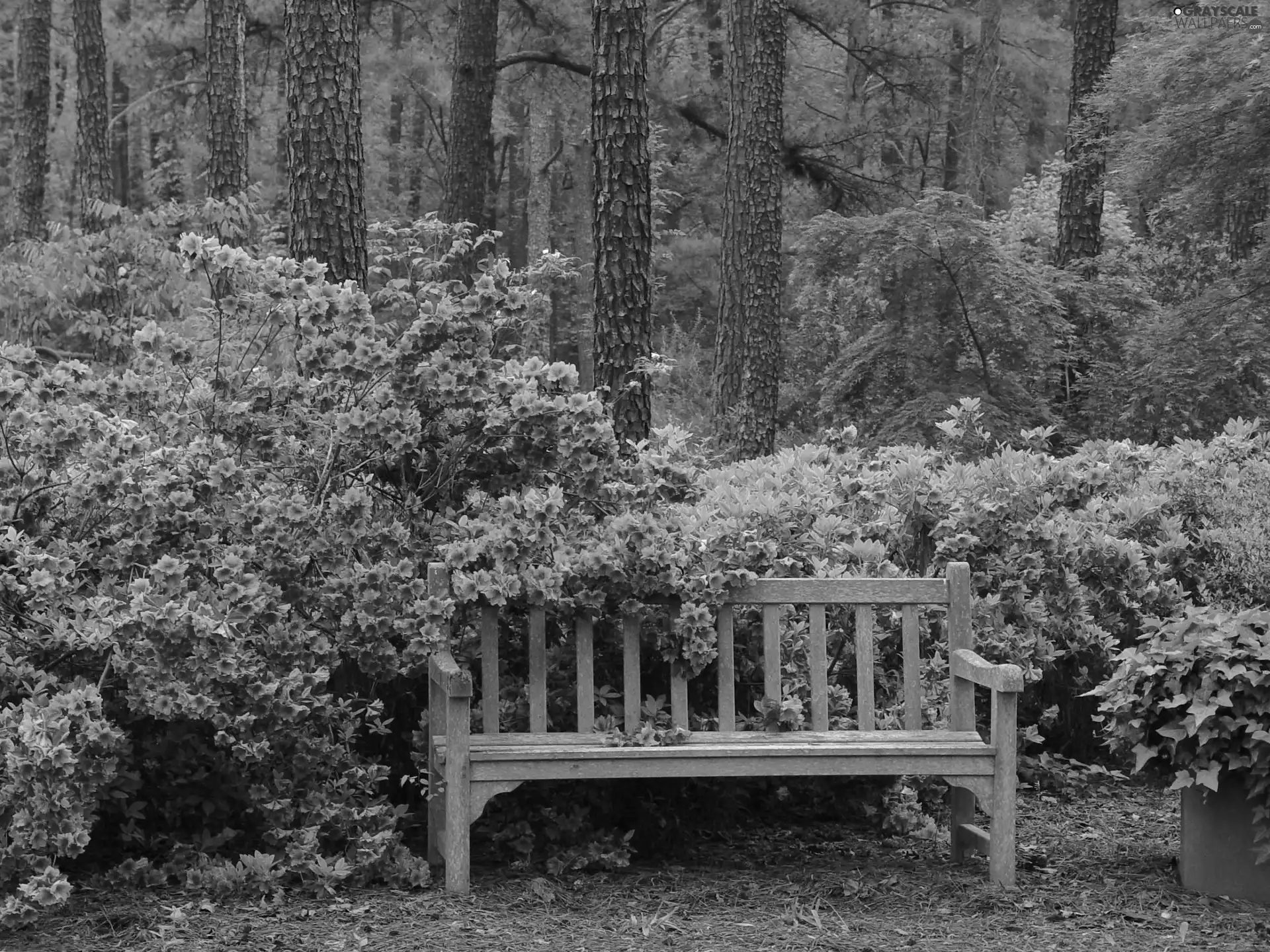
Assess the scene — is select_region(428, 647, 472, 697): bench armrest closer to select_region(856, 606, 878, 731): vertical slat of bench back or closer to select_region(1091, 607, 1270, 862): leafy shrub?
select_region(856, 606, 878, 731): vertical slat of bench back

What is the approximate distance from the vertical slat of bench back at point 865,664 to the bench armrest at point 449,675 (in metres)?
1.18

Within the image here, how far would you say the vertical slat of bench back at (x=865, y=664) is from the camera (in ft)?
13.0

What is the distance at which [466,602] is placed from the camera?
12.3 feet

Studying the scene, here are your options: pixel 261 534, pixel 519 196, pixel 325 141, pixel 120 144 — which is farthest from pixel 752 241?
pixel 519 196

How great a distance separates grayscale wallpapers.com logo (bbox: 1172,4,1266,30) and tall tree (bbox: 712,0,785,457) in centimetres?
273

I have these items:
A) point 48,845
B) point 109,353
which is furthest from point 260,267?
point 109,353

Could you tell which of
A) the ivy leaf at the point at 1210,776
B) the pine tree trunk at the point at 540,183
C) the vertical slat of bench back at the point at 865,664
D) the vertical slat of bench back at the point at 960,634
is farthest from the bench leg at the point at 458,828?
the pine tree trunk at the point at 540,183

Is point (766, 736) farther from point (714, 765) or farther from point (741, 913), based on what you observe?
point (741, 913)

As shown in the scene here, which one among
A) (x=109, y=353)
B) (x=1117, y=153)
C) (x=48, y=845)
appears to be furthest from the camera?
(x=109, y=353)

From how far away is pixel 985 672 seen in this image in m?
3.76

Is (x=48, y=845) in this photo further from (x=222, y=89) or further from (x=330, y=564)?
(x=222, y=89)

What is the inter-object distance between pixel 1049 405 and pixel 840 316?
7.01ft

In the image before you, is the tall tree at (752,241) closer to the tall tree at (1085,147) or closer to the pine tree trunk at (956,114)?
the tall tree at (1085,147)

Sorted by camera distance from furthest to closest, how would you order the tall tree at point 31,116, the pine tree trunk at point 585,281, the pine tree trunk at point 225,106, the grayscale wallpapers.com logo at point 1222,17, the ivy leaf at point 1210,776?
the pine tree trunk at point 585,281 < the tall tree at point 31,116 < the pine tree trunk at point 225,106 < the grayscale wallpapers.com logo at point 1222,17 < the ivy leaf at point 1210,776
